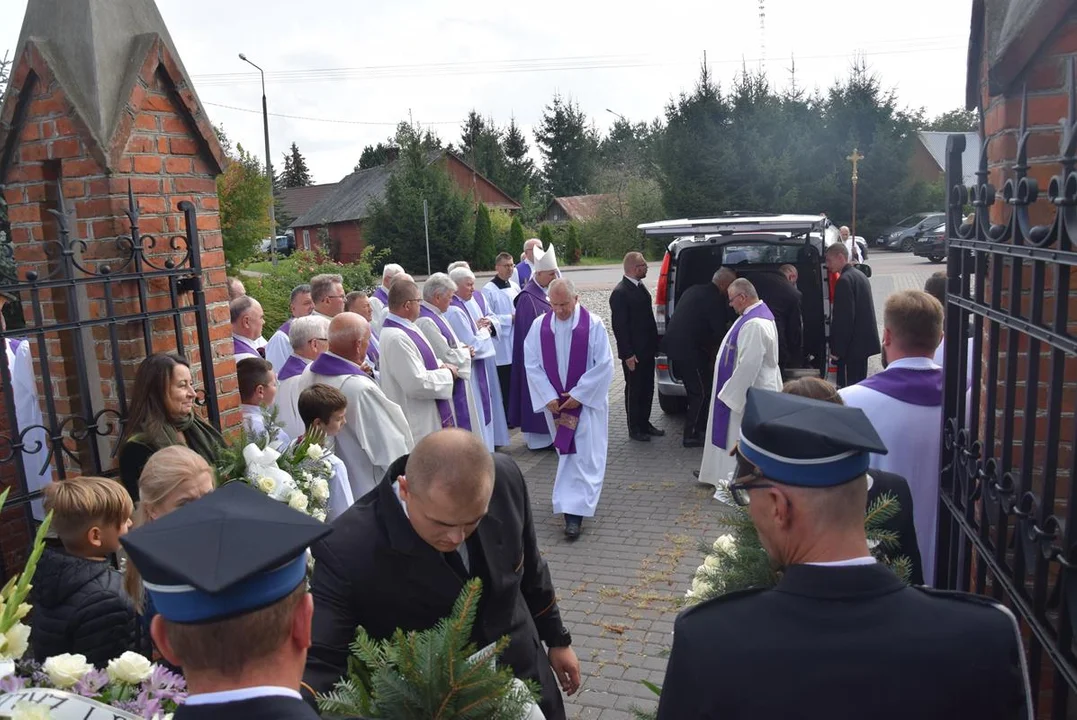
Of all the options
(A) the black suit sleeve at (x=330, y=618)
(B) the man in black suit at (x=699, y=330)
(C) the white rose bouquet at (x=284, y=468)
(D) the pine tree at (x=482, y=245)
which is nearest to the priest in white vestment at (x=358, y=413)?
(C) the white rose bouquet at (x=284, y=468)

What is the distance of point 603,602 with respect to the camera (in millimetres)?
5652

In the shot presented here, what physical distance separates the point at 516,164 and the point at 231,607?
6650cm

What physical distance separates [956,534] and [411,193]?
3864cm

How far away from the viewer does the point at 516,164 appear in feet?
217

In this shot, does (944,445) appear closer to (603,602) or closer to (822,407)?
(822,407)

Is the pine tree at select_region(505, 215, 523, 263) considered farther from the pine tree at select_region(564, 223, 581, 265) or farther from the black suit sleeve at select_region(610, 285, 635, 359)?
the black suit sleeve at select_region(610, 285, 635, 359)

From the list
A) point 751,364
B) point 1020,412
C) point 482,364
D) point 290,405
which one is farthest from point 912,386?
point 482,364

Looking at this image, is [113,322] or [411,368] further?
[411,368]

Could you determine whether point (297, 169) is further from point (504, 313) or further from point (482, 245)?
point (504, 313)

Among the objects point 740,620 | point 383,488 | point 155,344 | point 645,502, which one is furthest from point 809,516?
point 645,502

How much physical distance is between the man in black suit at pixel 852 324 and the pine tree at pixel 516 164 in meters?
54.5

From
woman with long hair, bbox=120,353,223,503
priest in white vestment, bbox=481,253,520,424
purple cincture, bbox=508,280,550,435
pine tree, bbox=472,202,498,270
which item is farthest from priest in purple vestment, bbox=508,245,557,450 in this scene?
pine tree, bbox=472,202,498,270

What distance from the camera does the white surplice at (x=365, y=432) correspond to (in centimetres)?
521

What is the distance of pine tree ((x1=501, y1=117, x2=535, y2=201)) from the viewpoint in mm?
63062
